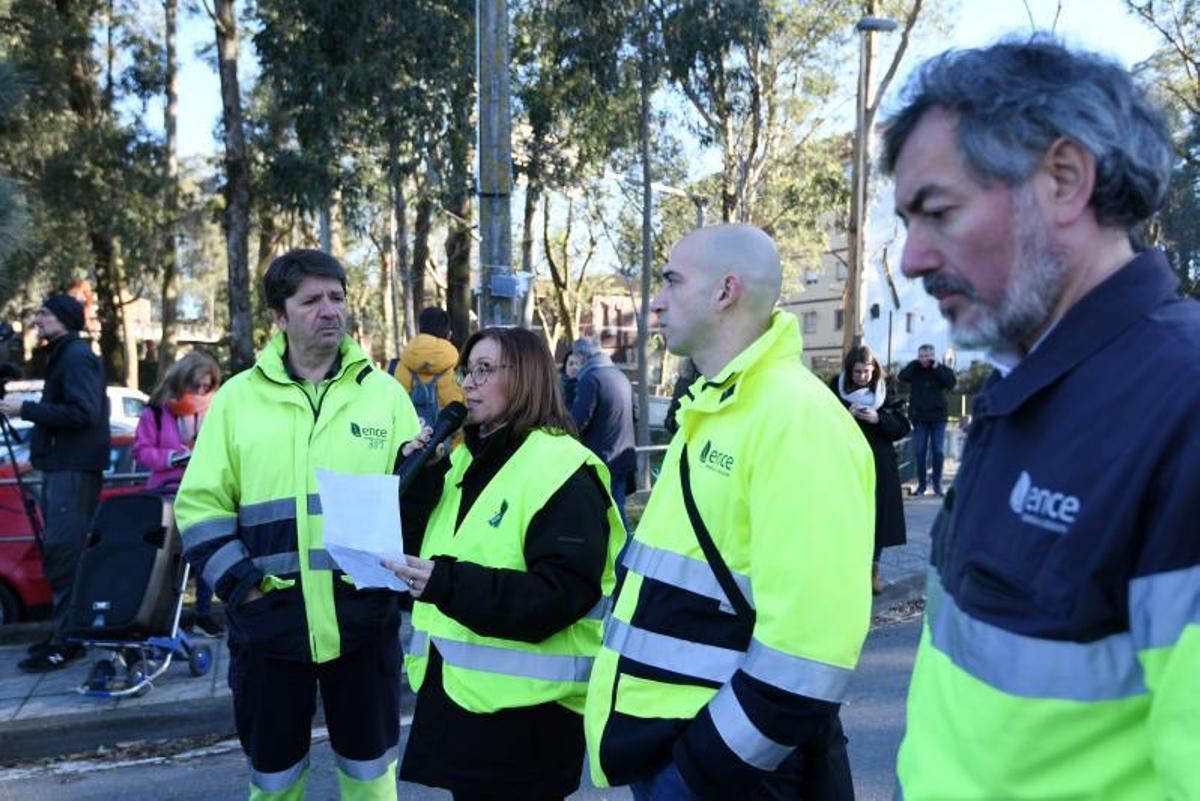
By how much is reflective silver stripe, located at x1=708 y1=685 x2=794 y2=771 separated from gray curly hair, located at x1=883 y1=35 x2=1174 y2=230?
1.13 m

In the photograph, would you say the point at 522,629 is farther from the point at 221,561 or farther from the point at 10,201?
the point at 10,201

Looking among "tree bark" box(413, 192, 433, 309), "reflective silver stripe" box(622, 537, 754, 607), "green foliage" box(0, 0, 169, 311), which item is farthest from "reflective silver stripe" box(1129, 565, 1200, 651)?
"green foliage" box(0, 0, 169, 311)

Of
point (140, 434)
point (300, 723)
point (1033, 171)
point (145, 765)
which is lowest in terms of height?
point (145, 765)

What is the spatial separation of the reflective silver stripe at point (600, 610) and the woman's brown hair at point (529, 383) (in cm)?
51

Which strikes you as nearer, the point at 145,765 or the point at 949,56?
the point at 949,56

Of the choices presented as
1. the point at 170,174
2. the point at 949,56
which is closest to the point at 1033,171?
the point at 949,56

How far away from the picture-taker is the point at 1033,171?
1303 mm

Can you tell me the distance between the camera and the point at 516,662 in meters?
2.79

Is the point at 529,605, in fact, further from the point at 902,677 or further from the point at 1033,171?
the point at 902,677

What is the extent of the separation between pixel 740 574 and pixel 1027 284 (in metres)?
0.98

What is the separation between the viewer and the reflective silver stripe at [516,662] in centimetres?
279

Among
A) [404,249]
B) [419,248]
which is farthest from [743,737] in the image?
[419,248]

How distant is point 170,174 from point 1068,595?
90.5 feet

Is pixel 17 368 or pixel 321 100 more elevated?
pixel 321 100
